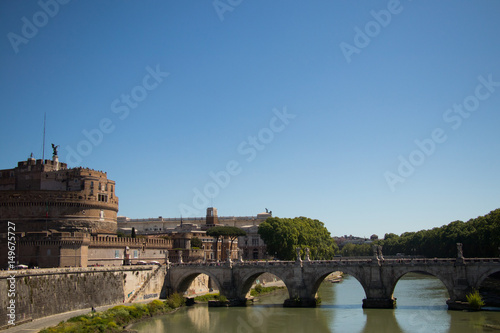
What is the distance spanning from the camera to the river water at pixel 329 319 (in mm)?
38453

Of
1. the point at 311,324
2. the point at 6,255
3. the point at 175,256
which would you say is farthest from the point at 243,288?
the point at 6,255

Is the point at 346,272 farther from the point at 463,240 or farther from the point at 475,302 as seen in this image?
the point at 463,240

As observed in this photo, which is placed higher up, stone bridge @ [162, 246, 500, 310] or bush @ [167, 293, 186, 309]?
stone bridge @ [162, 246, 500, 310]

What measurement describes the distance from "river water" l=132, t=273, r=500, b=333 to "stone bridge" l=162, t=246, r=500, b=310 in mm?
1644

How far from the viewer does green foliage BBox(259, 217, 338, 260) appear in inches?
2943

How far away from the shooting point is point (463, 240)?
73.2 meters

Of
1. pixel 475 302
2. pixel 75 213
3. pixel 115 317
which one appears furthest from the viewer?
pixel 75 213

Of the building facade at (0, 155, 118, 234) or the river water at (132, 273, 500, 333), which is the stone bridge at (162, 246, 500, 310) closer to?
the river water at (132, 273, 500, 333)

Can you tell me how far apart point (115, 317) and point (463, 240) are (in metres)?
54.1

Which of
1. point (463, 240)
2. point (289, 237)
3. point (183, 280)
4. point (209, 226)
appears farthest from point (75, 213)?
point (463, 240)

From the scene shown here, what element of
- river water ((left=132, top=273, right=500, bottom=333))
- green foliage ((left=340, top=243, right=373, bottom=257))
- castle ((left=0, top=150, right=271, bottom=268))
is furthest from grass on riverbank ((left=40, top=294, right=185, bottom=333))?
green foliage ((left=340, top=243, right=373, bottom=257))

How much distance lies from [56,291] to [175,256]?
104 ft

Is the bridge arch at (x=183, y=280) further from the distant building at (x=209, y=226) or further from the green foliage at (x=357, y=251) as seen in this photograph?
the green foliage at (x=357, y=251)

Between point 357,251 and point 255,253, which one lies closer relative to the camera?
point 255,253
